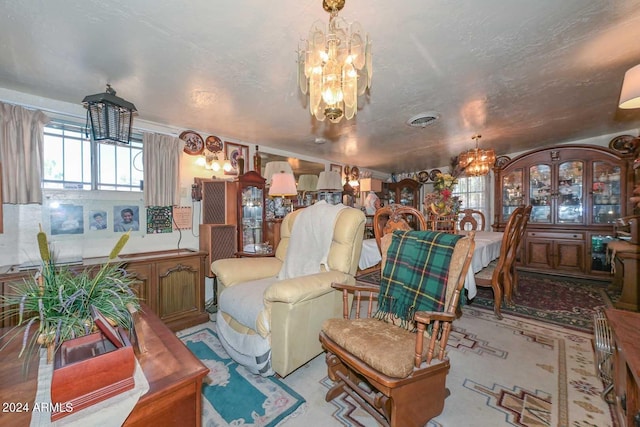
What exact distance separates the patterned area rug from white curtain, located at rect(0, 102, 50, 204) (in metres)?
3.82

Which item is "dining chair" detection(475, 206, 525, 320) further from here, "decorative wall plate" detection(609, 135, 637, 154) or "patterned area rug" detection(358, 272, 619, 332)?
"decorative wall plate" detection(609, 135, 637, 154)

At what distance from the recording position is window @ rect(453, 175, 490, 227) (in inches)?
221

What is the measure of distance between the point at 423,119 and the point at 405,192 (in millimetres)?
3822

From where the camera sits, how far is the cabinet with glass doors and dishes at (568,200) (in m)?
3.86

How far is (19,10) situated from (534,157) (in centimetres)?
616

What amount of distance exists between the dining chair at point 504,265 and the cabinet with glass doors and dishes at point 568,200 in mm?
2165

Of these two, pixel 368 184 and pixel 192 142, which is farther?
pixel 368 184

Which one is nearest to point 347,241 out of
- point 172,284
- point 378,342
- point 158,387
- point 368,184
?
point 378,342

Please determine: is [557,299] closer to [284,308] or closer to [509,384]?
[509,384]

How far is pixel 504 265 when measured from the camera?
2713 millimetres

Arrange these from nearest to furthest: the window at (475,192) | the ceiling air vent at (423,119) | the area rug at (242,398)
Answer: the area rug at (242,398) < the ceiling air vent at (423,119) < the window at (475,192)

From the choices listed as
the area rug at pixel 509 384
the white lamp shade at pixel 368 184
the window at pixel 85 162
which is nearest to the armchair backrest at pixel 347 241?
the area rug at pixel 509 384

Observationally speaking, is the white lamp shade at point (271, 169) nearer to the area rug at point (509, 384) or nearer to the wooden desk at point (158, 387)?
the area rug at point (509, 384)

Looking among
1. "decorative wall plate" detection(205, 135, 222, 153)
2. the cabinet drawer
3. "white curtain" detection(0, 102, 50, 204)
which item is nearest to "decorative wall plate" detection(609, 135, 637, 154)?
the cabinet drawer
